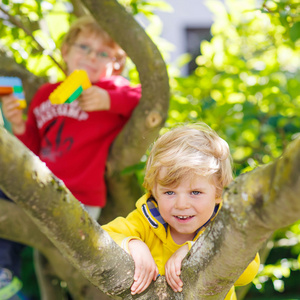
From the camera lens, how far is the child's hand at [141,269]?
3.81 ft

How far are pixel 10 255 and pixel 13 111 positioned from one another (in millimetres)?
814

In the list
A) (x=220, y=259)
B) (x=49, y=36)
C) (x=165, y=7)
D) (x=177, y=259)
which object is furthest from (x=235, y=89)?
(x=220, y=259)

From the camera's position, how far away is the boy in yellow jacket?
4.18 feet

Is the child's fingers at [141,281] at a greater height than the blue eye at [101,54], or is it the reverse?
the child's fingers at [141,281]

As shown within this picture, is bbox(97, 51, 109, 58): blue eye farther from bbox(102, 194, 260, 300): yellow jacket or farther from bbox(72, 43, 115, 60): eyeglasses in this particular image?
bbox(102, 194, 260, 300): yellow jacket

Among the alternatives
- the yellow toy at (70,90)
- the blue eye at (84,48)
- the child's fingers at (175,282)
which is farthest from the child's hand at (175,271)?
the blue eye at (84,48)

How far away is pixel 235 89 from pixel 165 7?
→ 0.60 meters

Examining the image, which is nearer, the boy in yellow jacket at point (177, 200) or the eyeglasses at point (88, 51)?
the boy in yellow jacket at point (177, 200)

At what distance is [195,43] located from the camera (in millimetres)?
7695

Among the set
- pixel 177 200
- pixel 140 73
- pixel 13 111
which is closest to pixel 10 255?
pixel 13 111

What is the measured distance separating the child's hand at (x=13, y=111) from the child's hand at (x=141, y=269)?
4.21 feet

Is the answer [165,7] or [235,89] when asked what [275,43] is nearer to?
[235,89]

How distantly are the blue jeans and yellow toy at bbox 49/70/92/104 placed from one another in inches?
27.6

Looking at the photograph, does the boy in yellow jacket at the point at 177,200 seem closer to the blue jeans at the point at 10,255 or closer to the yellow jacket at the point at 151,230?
the yellow jacket at the point at 151,230
